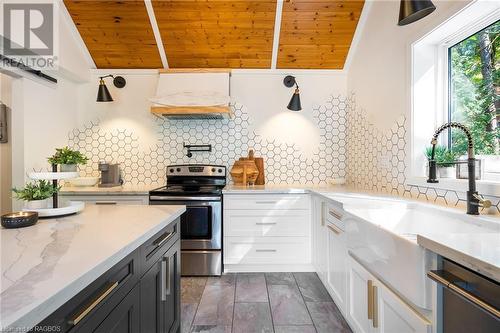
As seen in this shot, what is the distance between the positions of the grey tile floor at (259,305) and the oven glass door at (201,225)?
35 cm

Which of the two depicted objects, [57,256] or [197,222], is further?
[197,222]

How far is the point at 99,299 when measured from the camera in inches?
32.4

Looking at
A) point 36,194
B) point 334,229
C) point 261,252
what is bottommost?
point 261,252

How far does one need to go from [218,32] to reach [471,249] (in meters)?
2.95

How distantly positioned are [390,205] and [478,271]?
113 cm

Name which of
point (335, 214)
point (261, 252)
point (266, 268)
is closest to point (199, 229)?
point (261, 252)

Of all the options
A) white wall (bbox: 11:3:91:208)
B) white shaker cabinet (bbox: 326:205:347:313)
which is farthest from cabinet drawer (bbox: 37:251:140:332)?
white wall (bbox: 11:3:91:208)

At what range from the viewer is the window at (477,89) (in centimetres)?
157

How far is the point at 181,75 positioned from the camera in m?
3.18

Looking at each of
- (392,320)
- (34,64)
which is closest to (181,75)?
(34,64)

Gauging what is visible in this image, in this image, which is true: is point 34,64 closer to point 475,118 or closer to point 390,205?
point 390,205

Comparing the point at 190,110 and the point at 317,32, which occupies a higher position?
the point at 317,32

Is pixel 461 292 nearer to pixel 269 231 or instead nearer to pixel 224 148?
pixel 269 231

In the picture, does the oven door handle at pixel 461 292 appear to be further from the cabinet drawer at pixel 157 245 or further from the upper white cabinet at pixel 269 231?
the upper white cabinet at pixel 269 231
